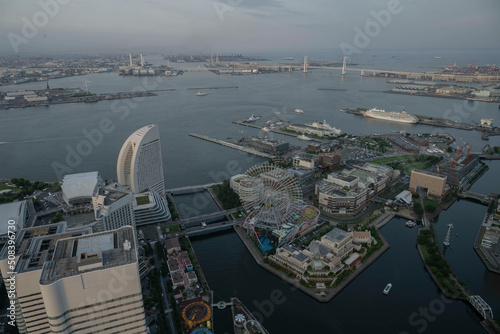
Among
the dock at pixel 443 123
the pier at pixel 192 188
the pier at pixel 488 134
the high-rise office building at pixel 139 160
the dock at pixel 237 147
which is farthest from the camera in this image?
the dock at pixel 443 123

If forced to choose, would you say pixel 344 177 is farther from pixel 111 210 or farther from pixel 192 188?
pixel 111 210

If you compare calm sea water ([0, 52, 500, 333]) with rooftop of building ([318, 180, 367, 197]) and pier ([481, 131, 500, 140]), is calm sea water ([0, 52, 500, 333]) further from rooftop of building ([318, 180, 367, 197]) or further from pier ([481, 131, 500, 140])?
rooftop of building ([318, 180, 367, 197])

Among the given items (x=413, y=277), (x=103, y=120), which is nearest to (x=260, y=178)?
(x=413, y=277)

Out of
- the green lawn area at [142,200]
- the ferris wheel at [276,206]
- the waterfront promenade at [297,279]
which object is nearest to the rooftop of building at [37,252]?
the green lawn area at [142,200]

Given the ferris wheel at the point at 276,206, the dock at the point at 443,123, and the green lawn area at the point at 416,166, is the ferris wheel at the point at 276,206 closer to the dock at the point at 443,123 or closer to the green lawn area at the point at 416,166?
the green lawn area at the point at 416,166

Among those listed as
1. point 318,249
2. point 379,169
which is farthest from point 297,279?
point 379,169

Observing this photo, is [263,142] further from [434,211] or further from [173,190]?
[434,211]

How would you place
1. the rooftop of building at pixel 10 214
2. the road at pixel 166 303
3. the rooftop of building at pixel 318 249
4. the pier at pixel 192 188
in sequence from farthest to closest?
the pier at pixel 192 188 → the rooftop of building at pixel 10 214 → the rooftop of building at pixel 318 249 → the road at pixel 166 303

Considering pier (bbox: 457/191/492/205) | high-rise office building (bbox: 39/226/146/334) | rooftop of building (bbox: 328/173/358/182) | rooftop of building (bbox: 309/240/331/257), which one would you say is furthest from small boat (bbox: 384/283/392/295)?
pier (bbox: 457/191/492/205)
